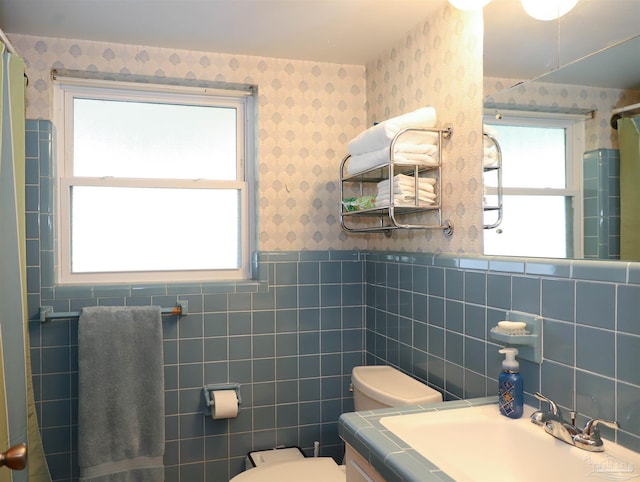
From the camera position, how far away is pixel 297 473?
212cm

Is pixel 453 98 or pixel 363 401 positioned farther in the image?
pixel 363 401

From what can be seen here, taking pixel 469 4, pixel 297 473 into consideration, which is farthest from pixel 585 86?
pixel 297 473

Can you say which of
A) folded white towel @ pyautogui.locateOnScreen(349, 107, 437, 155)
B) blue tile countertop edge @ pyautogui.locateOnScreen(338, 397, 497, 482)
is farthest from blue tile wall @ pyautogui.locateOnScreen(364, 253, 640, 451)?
folded white towel @ pyautogui.locateOnScreen(349, 107, 437, 155)

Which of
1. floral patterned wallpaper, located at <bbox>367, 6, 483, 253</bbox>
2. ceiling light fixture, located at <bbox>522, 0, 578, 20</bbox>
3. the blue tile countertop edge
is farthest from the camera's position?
floral patterned wallpaper, located at <bbox>367, 6, 483, 253</bbox>

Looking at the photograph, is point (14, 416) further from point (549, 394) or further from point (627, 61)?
point (627, 61)

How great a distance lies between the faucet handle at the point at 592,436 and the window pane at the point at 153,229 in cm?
177

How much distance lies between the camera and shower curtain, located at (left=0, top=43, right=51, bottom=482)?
5.90 feet

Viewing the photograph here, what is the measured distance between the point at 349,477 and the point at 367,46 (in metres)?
1.81

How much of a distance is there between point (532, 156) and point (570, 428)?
745mm

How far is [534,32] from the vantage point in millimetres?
1610

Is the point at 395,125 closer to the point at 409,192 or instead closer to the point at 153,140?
the point at 409,192

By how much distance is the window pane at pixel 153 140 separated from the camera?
254cm

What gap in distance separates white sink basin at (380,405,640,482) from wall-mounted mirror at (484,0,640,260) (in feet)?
1.52

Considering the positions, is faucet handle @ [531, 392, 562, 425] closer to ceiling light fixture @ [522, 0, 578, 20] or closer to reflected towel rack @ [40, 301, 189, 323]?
ceiling light fixture @ [522, 0, 578, 20]
